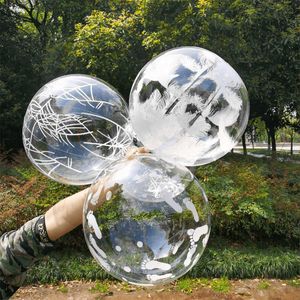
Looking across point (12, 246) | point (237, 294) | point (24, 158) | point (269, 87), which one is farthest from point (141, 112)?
point (269, 87)

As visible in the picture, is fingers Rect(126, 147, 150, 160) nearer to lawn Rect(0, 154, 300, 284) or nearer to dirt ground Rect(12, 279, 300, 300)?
dirt ground Rect(12, 279, 300, 300)

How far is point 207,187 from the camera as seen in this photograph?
589 cm

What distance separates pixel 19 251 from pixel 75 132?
486 millimetres

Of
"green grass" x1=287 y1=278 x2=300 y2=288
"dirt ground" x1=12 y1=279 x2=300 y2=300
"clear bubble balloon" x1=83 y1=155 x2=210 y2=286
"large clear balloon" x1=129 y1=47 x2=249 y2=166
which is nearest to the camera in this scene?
"clear bubble balloon" x1=83 y1=155 x2=210 y2=286

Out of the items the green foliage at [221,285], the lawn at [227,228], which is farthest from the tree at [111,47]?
the green foliage at [221,285]

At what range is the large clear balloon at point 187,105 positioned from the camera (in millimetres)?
1397

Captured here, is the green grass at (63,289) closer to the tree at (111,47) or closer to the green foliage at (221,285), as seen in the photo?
the green foliage at (221,285)

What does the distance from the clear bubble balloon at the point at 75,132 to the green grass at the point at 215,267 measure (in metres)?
3.45

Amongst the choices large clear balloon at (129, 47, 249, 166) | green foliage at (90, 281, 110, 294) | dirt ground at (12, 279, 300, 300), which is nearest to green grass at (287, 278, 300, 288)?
dirt ground at (12, 279, 300, 300)

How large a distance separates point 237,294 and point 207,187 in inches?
65.5

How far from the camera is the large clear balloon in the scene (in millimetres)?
1397

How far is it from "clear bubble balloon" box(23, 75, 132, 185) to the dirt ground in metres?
3.13

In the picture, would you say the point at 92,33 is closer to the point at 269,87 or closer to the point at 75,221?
the point at 269,87

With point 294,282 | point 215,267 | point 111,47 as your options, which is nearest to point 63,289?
point 215,267
